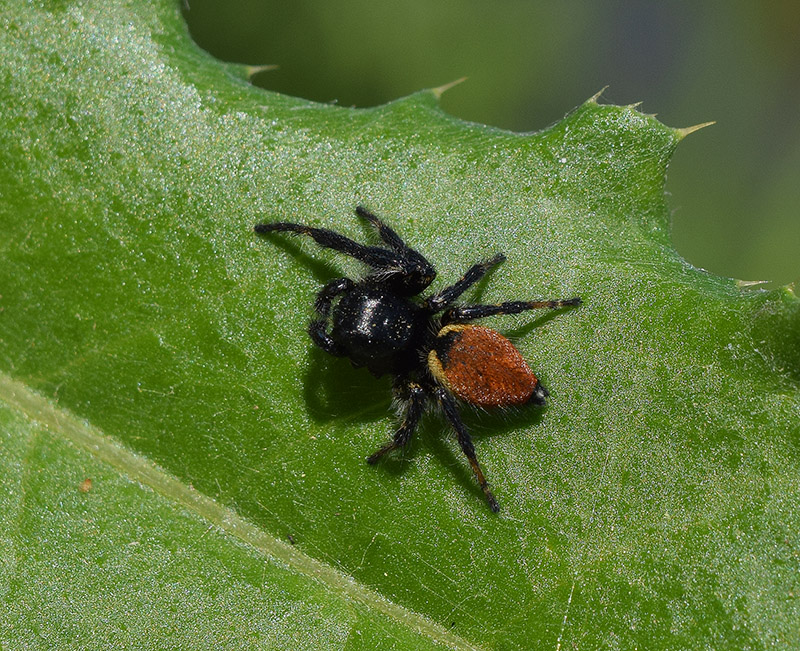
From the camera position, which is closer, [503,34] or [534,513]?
[534,513]

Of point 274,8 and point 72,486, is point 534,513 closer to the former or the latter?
point 72,486

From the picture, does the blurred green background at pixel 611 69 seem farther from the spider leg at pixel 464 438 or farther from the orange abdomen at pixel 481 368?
the spider leg at pixel 464 438

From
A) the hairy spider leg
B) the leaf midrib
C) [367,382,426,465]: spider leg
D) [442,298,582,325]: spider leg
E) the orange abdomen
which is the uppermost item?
the hairy spider leg

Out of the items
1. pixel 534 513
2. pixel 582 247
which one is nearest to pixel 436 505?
pixel 534 513

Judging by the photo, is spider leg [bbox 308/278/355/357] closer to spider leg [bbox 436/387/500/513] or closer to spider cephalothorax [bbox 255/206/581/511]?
spider cephalothorax [bbox 255/206/581/511]

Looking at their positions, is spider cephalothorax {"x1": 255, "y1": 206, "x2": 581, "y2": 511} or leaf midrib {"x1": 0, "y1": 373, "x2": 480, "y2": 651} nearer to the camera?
leaf midrib {"x1": 0, "y1": 373, "x2": 480, "y2": 651}

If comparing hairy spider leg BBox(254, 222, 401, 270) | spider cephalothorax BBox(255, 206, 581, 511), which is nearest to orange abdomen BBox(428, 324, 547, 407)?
spider cephalothorax BBox(255, 206, 581, 511)

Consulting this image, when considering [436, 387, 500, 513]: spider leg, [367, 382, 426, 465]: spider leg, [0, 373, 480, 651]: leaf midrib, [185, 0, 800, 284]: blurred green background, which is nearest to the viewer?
[0, 373, 480, 651]: leaf midrib
